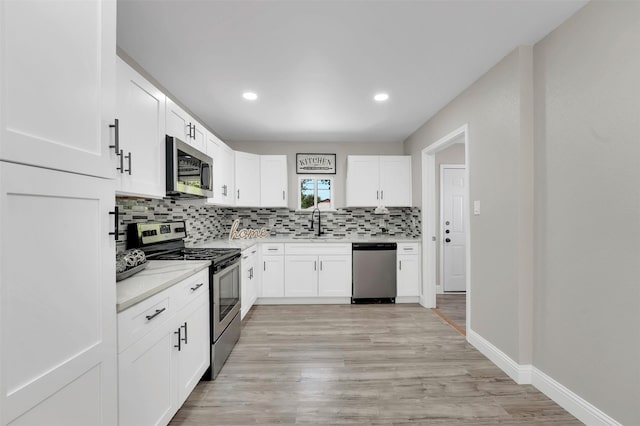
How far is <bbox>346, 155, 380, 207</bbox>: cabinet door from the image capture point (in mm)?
4395

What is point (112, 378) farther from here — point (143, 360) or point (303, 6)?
point (303, 6)

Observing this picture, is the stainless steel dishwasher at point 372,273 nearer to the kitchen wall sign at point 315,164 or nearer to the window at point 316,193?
the window at point 316,193

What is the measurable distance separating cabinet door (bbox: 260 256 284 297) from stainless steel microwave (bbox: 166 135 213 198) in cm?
158

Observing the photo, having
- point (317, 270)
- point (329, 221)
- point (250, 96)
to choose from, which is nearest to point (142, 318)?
point (250, 96)

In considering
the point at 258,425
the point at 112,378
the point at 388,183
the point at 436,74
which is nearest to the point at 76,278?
the point at 112,378

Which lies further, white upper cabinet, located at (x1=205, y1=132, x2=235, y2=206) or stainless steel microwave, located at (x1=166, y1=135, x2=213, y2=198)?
white upper cabinet, located at (x1=205, y1=132, x2=235, y2=206)

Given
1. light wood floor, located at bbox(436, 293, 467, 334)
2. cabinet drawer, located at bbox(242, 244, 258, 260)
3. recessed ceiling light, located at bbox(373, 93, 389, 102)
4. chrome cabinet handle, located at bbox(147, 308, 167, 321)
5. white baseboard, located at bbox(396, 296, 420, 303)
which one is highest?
recessed ceiling light, located at bbox(373, 93, 389, 102)

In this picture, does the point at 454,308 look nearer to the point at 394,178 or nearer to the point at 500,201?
the point at 394,178

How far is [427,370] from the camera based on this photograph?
230 cm

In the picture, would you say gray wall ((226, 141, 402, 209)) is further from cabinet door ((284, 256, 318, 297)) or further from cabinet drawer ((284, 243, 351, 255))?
cabinet door ((284, 256, 318, 297))

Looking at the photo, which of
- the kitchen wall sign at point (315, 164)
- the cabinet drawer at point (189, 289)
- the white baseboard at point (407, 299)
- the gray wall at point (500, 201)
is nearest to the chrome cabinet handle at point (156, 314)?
the cabinet drawer at point (189, 289)

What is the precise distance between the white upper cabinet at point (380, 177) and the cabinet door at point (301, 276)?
1276mm

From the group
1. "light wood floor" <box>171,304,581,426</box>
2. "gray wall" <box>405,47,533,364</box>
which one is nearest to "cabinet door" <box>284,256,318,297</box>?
"light wood floor" <box>171,304,581,426</box>

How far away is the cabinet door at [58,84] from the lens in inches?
30.5
